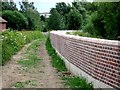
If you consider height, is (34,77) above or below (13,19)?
above

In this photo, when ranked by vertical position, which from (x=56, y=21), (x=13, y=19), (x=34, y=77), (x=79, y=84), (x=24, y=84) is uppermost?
(x=79, y=84)

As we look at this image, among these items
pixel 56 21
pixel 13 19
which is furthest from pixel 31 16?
pixel 13 19

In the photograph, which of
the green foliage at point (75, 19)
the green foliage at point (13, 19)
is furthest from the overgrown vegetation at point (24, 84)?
the green foliage at point (13, 19)

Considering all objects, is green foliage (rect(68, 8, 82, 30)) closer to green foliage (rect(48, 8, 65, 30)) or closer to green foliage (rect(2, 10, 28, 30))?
green foliage (rect(48, 8, 65, 30))

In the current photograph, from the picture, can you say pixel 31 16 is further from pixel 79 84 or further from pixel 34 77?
pixel 79 84

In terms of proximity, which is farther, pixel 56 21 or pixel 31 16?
pixel 31 16

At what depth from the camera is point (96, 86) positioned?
9.29 metres

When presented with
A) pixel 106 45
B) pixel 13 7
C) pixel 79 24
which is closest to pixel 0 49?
pixel 106 45

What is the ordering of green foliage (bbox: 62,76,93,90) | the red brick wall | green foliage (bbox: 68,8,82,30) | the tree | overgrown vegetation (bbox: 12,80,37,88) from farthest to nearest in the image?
the tree
green foliage (bbox: 68,8,82,30)
overgrown vegetation (bbox: 12,80,37,88)
green foliage (bbox: 62,76,93,90)
the red brick wall

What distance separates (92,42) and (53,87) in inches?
65.3

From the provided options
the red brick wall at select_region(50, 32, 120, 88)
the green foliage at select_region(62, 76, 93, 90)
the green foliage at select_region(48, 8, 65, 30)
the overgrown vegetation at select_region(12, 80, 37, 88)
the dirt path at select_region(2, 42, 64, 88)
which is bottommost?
the green foliage at select_region(48, 8, 65, 30)

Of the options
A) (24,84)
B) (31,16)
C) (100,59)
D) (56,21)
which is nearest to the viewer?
(100,59)

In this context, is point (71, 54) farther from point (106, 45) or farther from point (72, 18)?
point (72, 18)

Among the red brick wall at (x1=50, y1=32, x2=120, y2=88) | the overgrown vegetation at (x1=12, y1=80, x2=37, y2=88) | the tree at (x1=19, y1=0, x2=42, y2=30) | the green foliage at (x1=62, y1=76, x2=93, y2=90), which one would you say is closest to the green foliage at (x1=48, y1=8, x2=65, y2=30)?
the tree at (x1=19, y1=0, x2=42, y2=30)
